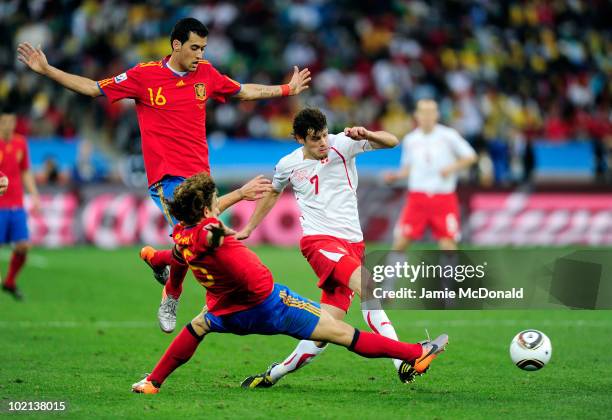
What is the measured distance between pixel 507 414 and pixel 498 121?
21.2 meters

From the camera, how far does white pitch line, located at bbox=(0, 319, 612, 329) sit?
12367 millimetres

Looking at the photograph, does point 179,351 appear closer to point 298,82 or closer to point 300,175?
point 300,175

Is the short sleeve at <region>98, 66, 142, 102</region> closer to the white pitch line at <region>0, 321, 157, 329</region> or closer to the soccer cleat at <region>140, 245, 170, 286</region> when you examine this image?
the soccer cleat at <region>140, 245, 170, 286</region>

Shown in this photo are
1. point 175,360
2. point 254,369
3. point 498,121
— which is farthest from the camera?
point 498,121

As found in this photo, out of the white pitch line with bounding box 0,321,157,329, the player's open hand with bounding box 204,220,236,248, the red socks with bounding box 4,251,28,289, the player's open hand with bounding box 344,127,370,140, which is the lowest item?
the white pitch line with bounding box 0,321,157,329

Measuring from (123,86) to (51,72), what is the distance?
2.11 feet

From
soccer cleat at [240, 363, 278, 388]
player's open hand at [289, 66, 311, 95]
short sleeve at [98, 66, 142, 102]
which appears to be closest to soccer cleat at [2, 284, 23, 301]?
short sleeve at [98, 66, 142, 102]

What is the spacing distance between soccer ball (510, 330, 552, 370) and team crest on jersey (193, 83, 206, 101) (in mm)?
3459

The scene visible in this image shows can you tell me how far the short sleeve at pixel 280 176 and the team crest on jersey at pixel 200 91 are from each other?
1.02 metres

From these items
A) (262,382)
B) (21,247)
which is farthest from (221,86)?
(21,247)

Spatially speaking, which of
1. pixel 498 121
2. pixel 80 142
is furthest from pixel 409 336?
pixel 498 121

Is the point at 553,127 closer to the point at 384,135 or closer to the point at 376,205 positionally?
the point at 376,205

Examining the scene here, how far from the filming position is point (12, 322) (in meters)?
12.6

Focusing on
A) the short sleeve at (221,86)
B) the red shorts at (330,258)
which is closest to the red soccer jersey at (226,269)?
the red shorts at (330,258)
